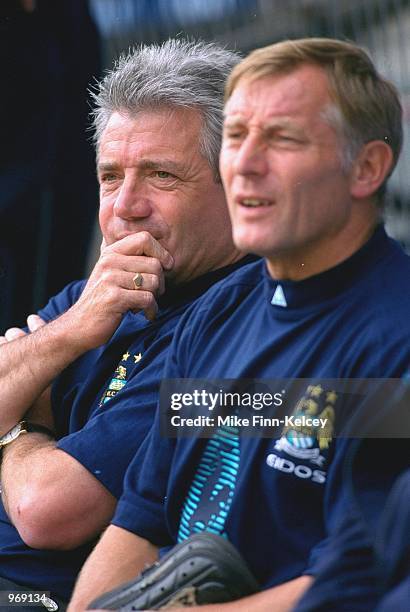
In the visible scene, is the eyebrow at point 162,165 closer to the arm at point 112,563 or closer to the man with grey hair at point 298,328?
the man with grey hair at point 298,328

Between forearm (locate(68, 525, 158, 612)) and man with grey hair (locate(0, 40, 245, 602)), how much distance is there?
0.35 m

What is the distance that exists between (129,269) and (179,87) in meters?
0.47

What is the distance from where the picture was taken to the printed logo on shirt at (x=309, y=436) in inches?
76.3

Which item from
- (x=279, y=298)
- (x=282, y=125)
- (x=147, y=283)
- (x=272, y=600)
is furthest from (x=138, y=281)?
(x=272, y=600)

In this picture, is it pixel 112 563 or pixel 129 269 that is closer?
pixel 112 563

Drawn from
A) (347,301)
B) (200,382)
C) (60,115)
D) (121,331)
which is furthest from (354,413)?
(60,115)

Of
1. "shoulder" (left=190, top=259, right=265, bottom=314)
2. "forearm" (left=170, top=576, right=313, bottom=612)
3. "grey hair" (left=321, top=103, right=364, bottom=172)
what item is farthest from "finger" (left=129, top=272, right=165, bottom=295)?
"forearm" (left=170, top=576, right=313, bottom=612)

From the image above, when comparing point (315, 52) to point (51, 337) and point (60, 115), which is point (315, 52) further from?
point (60, 115)

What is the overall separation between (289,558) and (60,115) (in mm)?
2578

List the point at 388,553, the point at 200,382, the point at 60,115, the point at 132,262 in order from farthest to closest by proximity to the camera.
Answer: the point at 60,115 < the point at 132,262 < the point at 200,382 < the point at 388,553

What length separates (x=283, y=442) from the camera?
1.97 metres

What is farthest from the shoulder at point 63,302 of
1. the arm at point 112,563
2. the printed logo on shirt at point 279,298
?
the printed logo on shirt at point 279,298

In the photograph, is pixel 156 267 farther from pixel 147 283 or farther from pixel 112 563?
pixel 112 563

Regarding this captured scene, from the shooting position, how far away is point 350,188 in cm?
205
